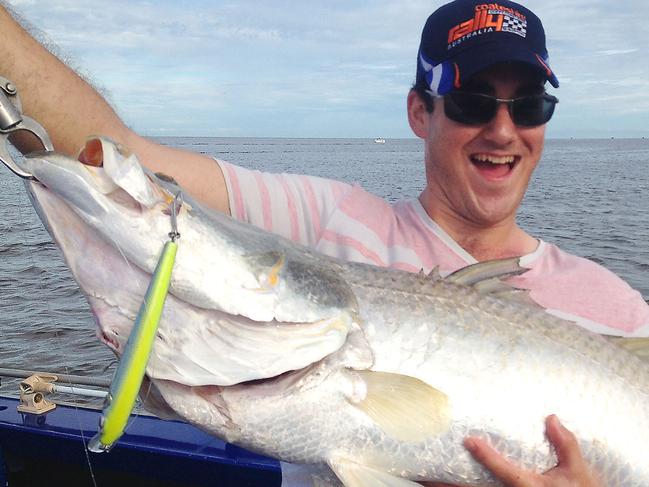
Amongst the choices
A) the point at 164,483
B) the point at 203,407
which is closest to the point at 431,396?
the point at 203,407

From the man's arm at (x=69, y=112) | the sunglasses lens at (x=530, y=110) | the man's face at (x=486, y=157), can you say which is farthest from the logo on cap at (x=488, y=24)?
the man's arm at (x=69, y=112)

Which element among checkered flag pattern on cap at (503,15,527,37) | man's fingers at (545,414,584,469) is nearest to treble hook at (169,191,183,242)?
man's fingers at (545,414,584,469)

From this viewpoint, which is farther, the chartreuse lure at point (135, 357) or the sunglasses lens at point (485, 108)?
the sunglasses lens at point (485, 108)

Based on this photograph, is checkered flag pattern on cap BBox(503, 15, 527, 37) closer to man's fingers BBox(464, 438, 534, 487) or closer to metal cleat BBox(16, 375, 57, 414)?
man's fingers BBox(464, 438, 534, 487)

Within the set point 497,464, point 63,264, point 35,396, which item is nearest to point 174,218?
point 497,464

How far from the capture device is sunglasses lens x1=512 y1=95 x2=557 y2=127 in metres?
3.17

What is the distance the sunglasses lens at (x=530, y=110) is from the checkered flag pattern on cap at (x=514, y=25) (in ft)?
1.01

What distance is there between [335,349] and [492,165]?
4.98ft

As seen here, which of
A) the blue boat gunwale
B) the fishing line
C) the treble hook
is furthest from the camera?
the blue boat gunwale

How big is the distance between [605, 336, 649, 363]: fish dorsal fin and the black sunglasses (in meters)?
1.09

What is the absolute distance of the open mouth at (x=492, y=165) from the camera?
325 centimetres

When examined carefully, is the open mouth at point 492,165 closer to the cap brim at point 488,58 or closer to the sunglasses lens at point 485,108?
the sunglasses lens at point 485,108

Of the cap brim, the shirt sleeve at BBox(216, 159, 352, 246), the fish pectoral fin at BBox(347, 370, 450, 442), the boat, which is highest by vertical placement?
the cap brim

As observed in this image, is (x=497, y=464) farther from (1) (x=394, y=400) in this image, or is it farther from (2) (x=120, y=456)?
(2) (x=120, y=456)
